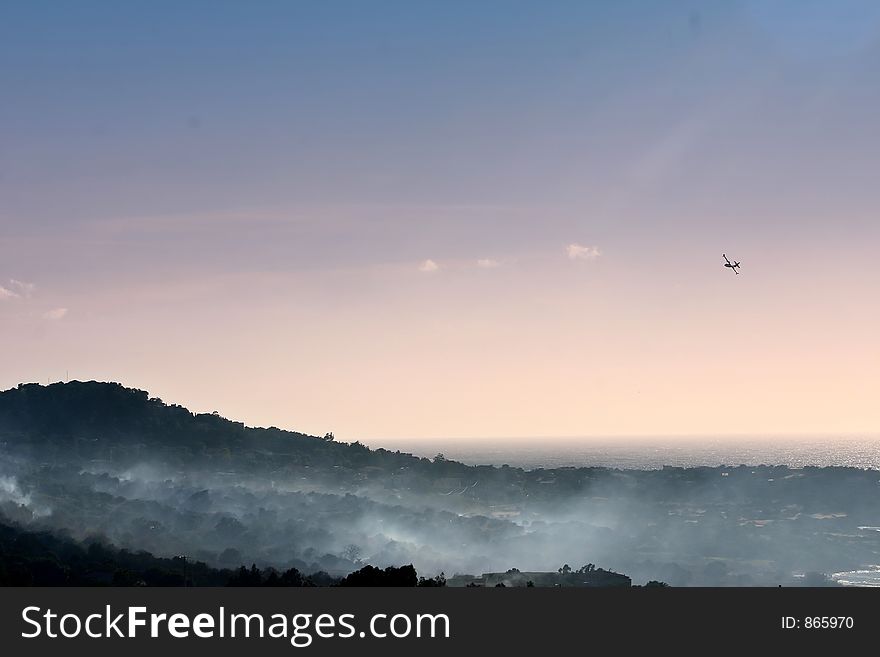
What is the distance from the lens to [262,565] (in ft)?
605
